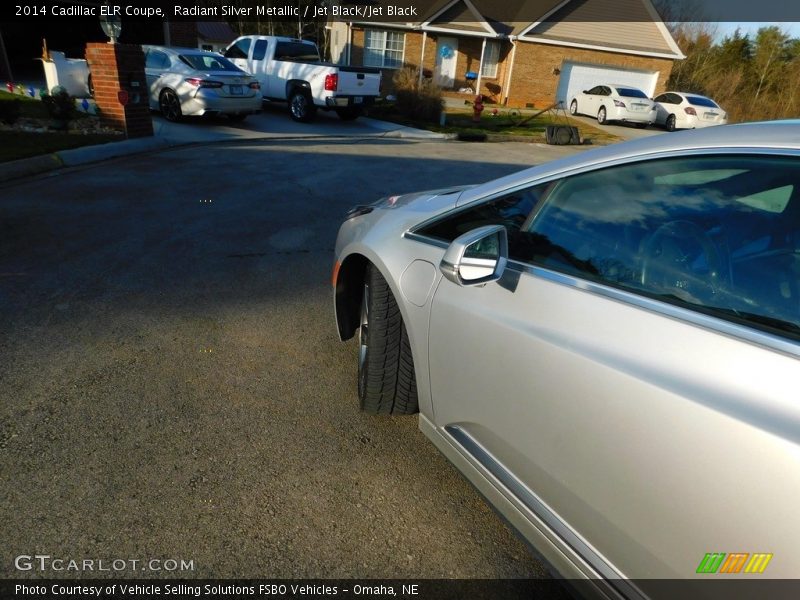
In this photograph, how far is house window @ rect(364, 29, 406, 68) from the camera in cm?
2614

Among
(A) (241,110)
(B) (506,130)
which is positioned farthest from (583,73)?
(A) (241,110)

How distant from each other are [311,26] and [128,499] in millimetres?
48614

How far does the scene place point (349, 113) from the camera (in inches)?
615

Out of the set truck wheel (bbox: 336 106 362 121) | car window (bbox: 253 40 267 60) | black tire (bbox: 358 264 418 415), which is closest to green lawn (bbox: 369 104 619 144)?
truck wheel (bbox: 336 106 362 121)

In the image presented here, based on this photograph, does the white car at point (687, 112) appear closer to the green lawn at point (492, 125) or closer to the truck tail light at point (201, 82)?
the green lawn at point (492, 125)

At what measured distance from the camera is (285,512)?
2.24m

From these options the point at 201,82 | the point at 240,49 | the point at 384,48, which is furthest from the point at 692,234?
the point at 384,48

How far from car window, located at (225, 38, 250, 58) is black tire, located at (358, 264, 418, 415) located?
51.3 feet

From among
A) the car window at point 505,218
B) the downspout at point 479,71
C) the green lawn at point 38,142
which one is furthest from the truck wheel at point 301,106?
the downspout at point 479,71

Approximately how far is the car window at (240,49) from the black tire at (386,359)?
1564 centimetres

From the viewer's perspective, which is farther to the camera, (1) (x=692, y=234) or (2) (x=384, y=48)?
(2) (x=384, y=48)

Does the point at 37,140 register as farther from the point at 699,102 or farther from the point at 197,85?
the point at 699,102

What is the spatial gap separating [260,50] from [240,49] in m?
0.97

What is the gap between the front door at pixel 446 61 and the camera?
1060 inches
